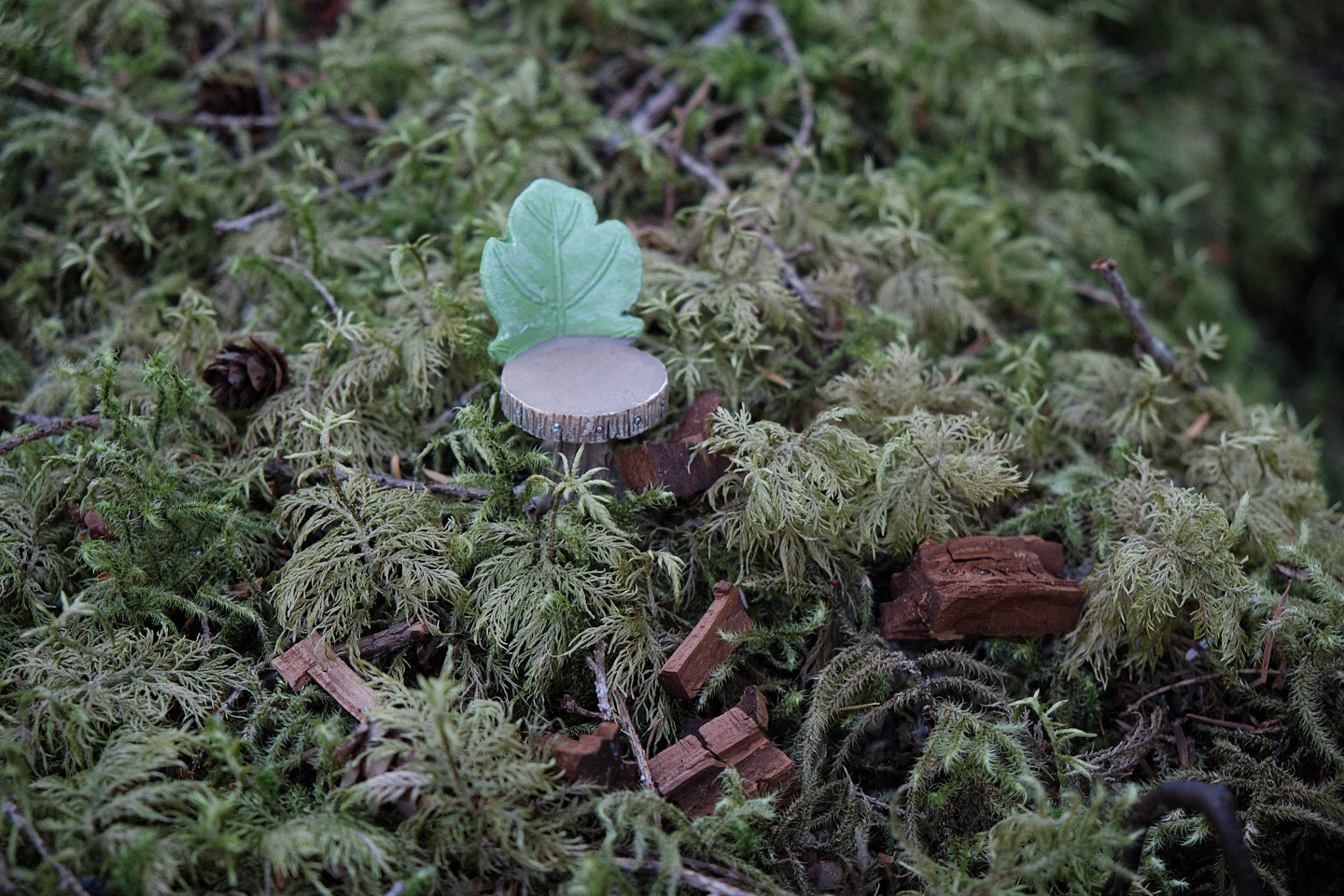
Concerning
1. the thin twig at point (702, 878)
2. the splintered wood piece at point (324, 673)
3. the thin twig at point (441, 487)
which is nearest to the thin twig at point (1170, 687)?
the thin twig at point (702, 878)

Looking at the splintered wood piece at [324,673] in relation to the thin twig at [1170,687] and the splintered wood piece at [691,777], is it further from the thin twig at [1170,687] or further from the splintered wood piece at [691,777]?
the thin twig at [1170,687]

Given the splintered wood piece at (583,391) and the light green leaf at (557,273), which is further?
the light green leaf at (557,273)

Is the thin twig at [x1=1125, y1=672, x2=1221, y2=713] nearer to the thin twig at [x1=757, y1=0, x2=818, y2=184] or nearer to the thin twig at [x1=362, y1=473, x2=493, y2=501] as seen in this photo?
the thin twig at [x1=362, y1=473, x2=493, y2=501]

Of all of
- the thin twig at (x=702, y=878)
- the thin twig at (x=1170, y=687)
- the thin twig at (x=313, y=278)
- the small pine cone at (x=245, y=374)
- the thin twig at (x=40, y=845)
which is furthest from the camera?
the thin twig at (x=313, y=278)

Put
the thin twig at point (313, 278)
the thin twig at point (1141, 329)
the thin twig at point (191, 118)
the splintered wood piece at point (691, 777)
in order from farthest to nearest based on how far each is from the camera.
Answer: the thin twig at point (191, 118)
the thin twig at point (1141, 329)
the thin twig at point (313, 278)
the splintered wood piece at point (691, 777)

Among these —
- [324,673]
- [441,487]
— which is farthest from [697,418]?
[324,673]

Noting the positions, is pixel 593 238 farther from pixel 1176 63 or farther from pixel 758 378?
pixel 1176 63

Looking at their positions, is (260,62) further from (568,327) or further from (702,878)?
(702,878)
